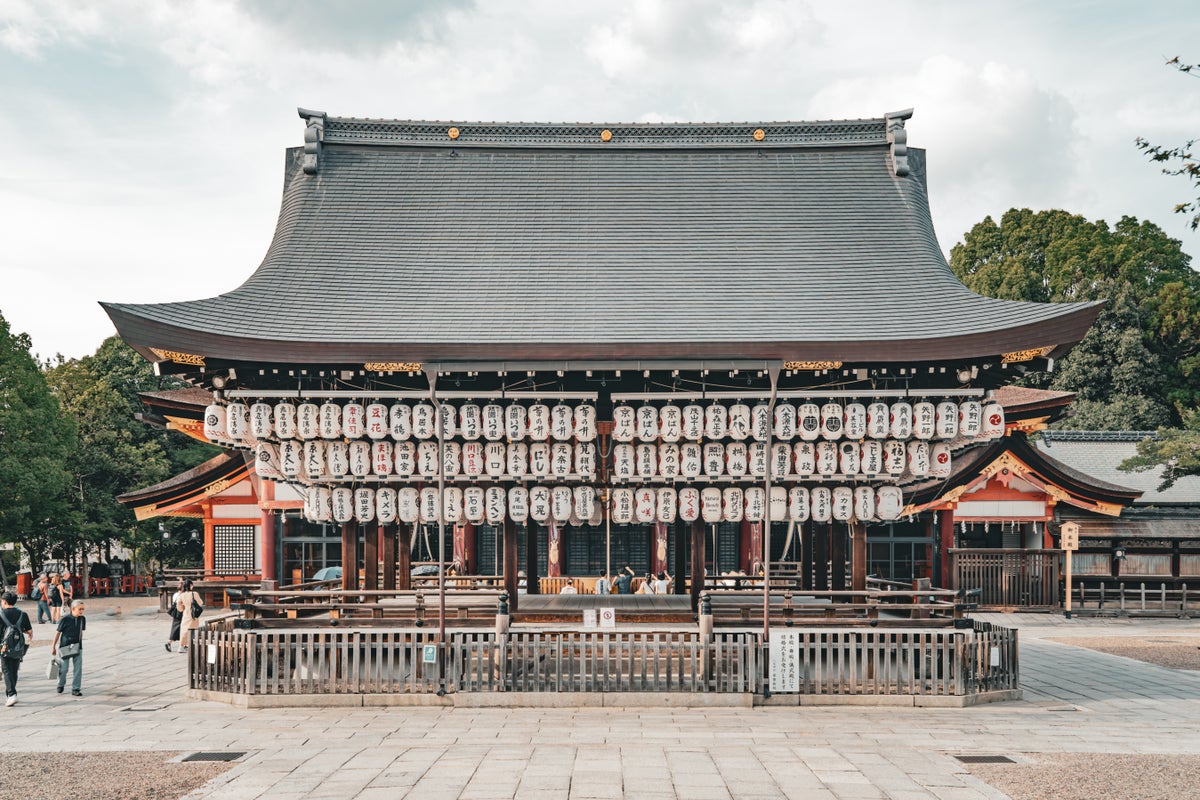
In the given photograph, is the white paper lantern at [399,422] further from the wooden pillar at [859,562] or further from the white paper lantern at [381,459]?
the wooden pillar at [859,562]

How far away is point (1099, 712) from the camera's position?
1462 centimetres

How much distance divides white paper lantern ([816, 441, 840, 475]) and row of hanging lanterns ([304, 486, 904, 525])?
0.49 meters

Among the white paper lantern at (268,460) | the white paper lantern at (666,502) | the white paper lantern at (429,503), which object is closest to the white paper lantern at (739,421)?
the white paper lantern at (666,502)

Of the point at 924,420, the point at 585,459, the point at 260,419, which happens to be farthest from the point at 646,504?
the point at 260,419

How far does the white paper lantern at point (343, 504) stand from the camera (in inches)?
655

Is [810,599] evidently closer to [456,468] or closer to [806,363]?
[806,363]

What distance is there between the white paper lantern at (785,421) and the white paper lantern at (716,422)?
86 cm

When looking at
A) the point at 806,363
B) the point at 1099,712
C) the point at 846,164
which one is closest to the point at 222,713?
the point at 806,363

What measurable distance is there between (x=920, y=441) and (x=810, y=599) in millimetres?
4886

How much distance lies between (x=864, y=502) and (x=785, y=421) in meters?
2.08

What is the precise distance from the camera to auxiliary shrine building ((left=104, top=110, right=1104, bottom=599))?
51.8ft

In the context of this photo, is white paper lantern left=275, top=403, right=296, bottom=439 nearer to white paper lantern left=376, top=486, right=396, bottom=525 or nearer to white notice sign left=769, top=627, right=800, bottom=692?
white paper lantern left=376, top=486, right=396, bottom=525

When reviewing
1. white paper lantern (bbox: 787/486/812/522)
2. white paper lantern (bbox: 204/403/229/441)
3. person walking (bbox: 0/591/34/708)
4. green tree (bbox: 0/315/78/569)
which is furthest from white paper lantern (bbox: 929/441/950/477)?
green tree (bbox: 0/315/78/569)

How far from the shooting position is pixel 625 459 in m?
16.4
